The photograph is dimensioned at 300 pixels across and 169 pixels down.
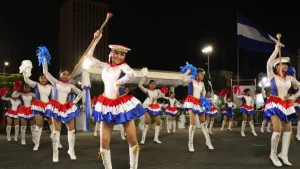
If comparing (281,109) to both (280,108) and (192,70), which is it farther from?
(192,70)

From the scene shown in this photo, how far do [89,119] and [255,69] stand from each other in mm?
35296

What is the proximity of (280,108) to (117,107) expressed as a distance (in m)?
3.26

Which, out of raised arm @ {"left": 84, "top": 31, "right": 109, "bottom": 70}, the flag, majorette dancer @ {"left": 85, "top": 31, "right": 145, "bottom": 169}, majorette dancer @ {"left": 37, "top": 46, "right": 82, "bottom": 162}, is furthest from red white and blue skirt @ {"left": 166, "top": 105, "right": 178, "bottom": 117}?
majorette dancer @ {"left": 85, "top": 31, "right": 145, "bottom": 169}

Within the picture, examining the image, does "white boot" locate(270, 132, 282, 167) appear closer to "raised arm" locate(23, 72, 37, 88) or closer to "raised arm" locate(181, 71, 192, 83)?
"raised arm" locate(181, 71, 192, 83)

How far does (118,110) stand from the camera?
4.93 metres

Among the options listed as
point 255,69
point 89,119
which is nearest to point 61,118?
point 89,119

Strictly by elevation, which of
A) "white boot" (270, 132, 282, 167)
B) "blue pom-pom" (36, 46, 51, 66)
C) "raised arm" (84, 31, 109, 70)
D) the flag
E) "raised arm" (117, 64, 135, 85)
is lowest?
"white boot" (270, 132, 282, 167)

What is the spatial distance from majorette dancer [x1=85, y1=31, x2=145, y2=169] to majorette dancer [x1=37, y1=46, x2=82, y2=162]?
230 centimetres

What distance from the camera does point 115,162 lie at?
6730 millimetres

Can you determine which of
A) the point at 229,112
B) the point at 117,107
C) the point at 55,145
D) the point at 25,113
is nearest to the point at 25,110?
the point at 25,113

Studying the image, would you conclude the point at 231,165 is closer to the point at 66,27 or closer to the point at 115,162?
the point at 115,162

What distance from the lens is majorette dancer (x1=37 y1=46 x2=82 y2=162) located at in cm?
709

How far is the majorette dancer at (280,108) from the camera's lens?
6418mm

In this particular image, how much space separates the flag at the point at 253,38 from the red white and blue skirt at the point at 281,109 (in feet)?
13.1
